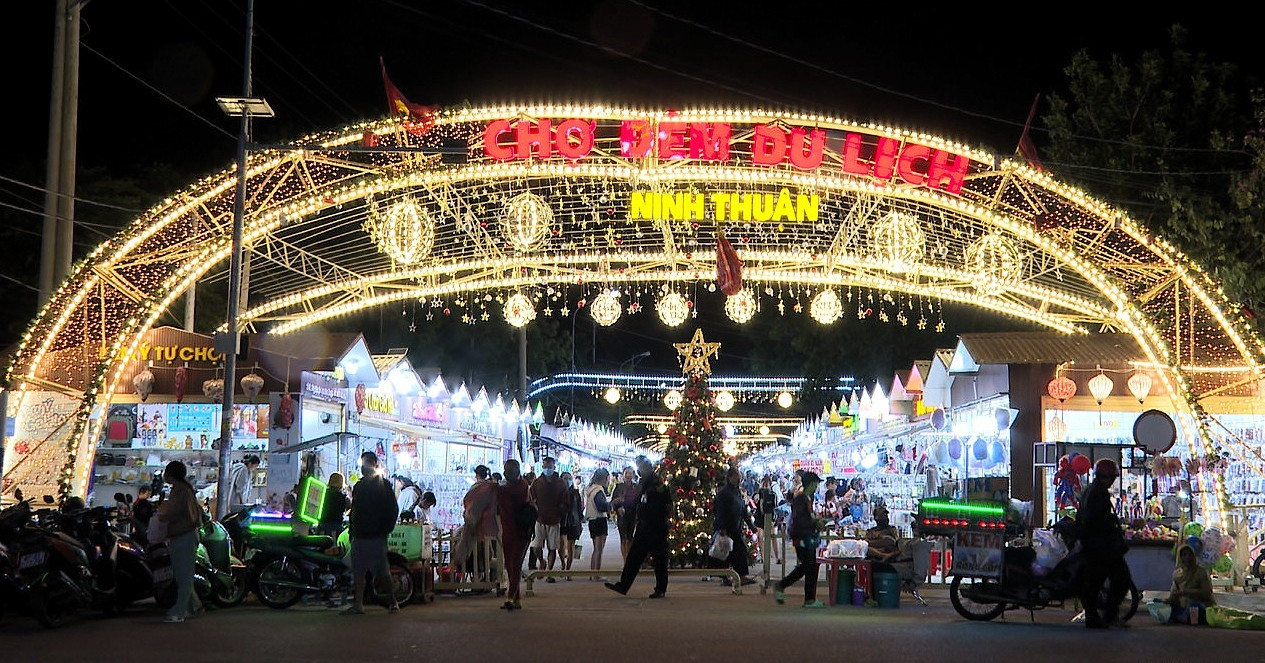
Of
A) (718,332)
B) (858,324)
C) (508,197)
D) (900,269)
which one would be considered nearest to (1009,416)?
(900,269)

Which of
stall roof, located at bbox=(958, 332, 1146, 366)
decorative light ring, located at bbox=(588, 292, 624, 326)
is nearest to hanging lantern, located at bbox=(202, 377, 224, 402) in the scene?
decorative light ring, located at bbox=(588, 292, 624, 326)

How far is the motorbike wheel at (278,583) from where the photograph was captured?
13.8 metres

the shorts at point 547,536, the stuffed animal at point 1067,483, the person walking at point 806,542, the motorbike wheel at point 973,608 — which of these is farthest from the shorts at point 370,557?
the stuffed animal at point 1067,483

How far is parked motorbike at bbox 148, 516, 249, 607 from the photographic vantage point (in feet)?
42.8

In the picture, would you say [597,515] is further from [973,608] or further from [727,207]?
[973,608]

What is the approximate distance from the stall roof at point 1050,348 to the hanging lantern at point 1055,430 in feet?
3.72

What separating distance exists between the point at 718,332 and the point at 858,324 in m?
21.9

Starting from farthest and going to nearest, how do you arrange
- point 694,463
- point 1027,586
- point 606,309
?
point 606,309
point 694,463
point 1027,586

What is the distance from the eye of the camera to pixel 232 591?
45.5 ft

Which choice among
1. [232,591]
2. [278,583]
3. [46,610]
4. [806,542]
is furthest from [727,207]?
[46,610]

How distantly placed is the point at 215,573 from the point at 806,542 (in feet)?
22.0

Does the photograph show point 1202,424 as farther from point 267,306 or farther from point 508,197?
point 267,306

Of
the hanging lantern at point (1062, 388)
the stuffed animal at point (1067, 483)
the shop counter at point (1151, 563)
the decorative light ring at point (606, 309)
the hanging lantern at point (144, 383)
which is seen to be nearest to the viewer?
the shop counter at point (1151, 563)

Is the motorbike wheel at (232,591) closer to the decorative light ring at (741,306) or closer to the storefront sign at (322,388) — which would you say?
the storefront sign at (322,388)
